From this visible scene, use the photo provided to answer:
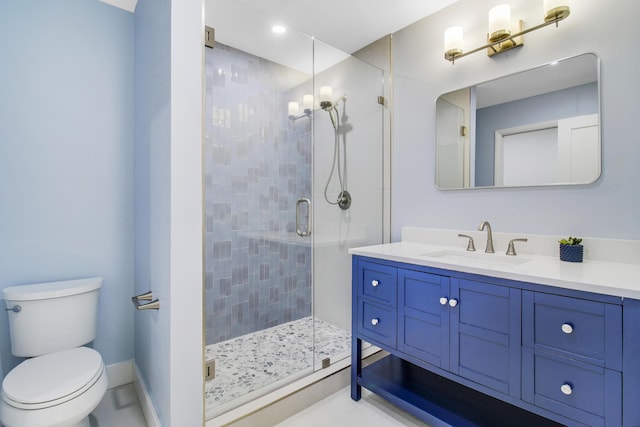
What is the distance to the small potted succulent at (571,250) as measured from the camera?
4.75 feet

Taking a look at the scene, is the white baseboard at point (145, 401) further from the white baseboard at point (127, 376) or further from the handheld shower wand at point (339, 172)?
the handheld shower wand at point (339, 172)

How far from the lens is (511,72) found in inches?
69.7

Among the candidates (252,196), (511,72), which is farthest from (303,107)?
(511,72)

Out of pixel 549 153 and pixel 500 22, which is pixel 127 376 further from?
pixel 500 22

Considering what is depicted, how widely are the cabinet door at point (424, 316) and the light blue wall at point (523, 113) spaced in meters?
0.79

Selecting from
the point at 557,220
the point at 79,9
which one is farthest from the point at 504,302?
the point at 79,9

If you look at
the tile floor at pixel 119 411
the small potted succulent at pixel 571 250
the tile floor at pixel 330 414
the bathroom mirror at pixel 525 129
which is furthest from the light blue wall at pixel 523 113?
the tile floor at pixel 119 411

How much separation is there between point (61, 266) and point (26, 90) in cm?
104

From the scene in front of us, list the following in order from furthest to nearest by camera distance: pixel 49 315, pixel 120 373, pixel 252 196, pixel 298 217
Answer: pixel 298 217, pixel 252 196, pixel 120 373, pixel 49 315

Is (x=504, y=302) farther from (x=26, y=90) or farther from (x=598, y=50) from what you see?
(x=26, y=90)

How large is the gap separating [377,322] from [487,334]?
0.59 m

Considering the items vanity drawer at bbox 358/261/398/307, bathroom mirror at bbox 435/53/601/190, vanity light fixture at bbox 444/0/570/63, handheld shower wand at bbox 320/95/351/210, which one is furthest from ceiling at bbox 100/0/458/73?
vanity drawer at bbox 358/261/398/307

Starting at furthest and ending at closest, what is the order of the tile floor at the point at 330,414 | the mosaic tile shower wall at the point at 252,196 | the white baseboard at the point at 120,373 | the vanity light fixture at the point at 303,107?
1. the vanity light fixture at the point at 303,107
2. the mosaic tile shower wall at the point at 252,196
3. the white baseboard at the point at 120,373
4. the tile floor at the point at 330,414

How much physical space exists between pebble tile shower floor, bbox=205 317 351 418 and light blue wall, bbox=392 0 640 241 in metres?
0.99
